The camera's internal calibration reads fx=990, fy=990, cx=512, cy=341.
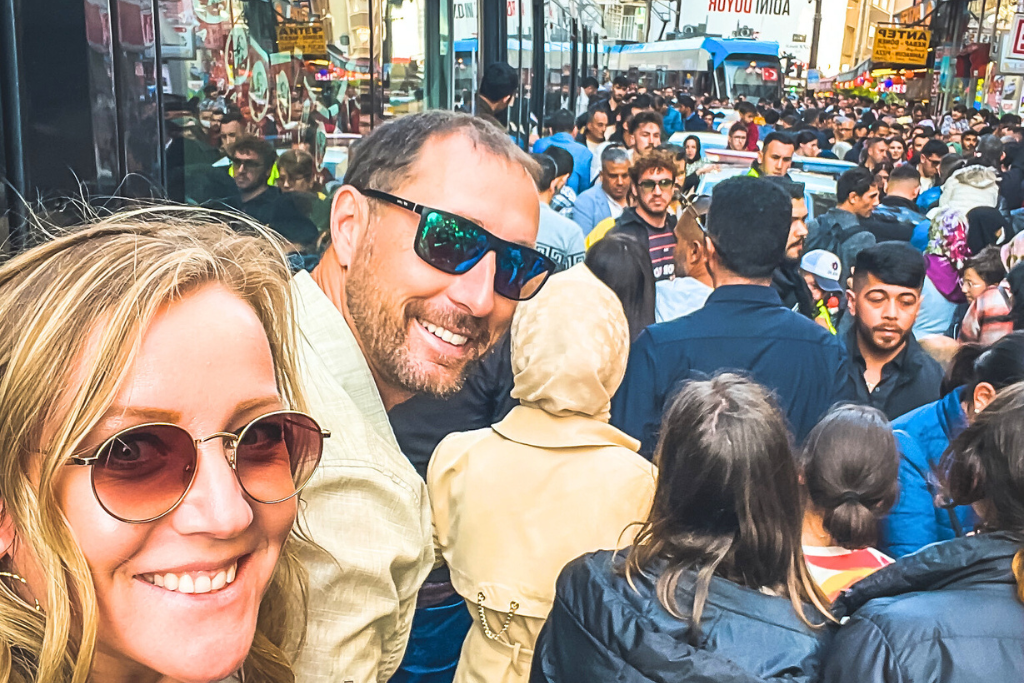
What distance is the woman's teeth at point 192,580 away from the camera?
812 millimetres

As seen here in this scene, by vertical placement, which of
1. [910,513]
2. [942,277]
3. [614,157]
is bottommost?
[910,513]

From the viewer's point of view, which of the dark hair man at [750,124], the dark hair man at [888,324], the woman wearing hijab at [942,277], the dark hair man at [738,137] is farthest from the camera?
the dark hair man at [750,124]

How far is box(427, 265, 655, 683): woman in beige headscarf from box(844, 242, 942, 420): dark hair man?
1.07 m

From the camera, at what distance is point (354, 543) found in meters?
1.21

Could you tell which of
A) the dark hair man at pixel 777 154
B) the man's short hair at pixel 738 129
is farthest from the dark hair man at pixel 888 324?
the man's short hair at pixel 738 129

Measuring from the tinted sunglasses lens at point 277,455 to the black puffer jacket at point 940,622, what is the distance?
3.06ft

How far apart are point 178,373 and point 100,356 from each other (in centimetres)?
6

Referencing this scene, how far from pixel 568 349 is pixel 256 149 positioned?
75 cm

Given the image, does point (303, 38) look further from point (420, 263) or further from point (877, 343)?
point (877, 343)

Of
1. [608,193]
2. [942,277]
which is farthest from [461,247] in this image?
[608,193]

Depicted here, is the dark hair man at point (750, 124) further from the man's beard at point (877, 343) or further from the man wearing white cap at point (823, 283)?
the man's beard at point (877, 343)

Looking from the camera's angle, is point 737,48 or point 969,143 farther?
point 737,48

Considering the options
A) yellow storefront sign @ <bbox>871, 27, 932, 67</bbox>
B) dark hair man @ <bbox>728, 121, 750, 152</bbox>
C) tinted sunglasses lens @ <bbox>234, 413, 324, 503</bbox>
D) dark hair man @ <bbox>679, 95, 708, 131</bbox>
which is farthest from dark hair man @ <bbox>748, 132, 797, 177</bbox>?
yellow storefront sign @ <bbox>871, 27, 932, 67</bbox>

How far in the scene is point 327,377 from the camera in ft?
4.53
